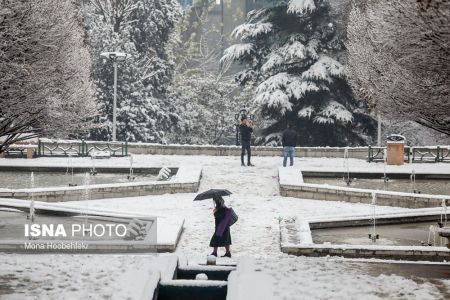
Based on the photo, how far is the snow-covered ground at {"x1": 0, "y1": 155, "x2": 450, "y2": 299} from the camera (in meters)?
8.73

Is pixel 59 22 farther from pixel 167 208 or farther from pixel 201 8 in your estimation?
pixel 201 8

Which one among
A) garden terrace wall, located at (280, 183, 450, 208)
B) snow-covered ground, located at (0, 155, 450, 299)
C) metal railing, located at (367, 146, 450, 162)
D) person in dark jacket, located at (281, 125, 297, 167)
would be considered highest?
person in dark jacket, located at (281, 125, 297, 167)

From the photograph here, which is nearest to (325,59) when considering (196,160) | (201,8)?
(196,160)

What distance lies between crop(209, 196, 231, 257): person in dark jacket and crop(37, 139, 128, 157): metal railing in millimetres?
15364

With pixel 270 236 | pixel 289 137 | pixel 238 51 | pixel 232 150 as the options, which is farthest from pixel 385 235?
pixel 238 51

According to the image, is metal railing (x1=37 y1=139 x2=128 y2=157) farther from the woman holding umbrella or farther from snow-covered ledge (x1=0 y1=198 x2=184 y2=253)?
the woman holding umbrella

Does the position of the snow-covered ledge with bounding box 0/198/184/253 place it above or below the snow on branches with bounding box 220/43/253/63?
below

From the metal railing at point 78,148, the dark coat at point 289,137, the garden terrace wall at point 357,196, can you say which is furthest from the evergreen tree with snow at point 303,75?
the garden terrace wall at point 357,196

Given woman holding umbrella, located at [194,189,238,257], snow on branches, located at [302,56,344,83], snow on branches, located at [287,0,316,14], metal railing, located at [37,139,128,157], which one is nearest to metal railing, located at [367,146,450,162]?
snow on branches, located at [302,56,344,83]

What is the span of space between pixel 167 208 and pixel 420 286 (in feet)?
25.7

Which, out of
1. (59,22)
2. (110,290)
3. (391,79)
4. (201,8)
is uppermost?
(201,8)

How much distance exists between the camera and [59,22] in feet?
46.9

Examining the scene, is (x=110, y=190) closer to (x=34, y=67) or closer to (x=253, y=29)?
(x=34, y=67)

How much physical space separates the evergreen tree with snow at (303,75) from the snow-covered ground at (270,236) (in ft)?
21.5
